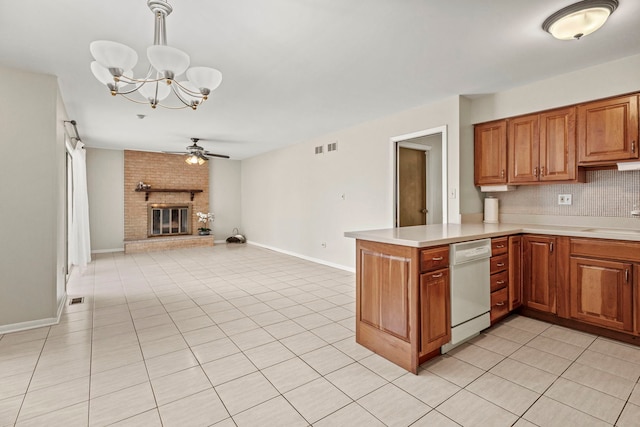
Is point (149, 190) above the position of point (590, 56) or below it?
below

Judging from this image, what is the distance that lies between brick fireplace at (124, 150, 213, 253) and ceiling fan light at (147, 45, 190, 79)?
6.73 meters

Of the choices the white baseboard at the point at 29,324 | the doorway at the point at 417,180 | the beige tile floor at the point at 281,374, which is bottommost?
the beige tile floor at the point at 281,374

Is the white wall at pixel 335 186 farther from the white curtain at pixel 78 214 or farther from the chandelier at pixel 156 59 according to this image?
the white curtain at pixel 78 214

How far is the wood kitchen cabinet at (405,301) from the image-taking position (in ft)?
7.24

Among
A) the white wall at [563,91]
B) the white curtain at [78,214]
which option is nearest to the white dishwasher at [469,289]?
the white wall at [563,91]

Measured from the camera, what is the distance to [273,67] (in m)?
3.06

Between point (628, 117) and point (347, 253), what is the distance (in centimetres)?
390

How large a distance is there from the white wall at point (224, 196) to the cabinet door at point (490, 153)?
23.5 ft

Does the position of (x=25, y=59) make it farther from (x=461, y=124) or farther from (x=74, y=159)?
(x=461, y=124)

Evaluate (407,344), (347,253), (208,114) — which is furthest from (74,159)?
(407,344)

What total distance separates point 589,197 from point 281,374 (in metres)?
3.59

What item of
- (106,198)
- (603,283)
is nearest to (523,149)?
(603,283)

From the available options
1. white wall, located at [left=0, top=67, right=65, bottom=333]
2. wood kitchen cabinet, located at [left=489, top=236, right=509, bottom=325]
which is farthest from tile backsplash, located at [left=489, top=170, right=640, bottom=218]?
white wall, located at [left=0, top=67, right=65, bottom=333]

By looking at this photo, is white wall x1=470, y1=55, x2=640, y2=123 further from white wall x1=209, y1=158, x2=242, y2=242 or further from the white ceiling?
white wall x1=209, y1=158, x2=242, y2=242
